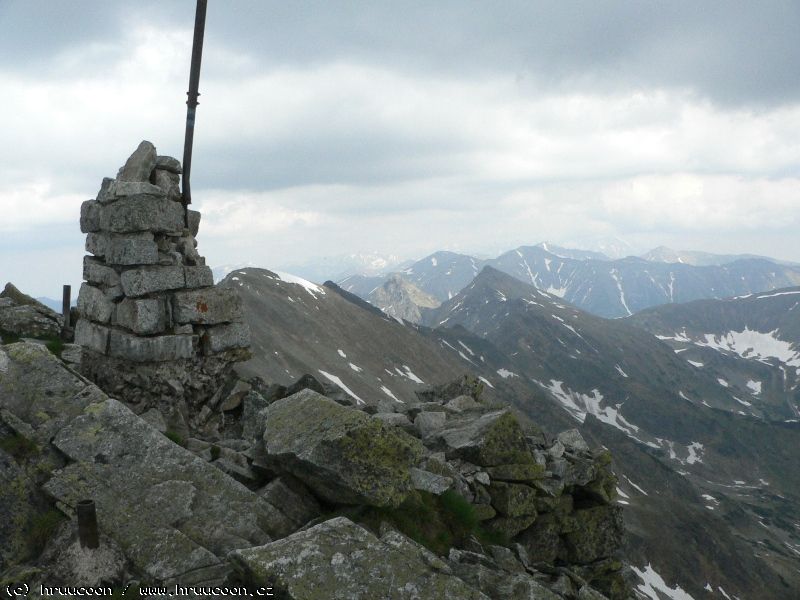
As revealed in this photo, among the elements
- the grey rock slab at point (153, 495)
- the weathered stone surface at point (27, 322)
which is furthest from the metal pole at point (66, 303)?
the grey rock slab at point (153, 495)

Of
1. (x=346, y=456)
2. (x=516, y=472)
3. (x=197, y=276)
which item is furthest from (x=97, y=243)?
(x=516, y=472)

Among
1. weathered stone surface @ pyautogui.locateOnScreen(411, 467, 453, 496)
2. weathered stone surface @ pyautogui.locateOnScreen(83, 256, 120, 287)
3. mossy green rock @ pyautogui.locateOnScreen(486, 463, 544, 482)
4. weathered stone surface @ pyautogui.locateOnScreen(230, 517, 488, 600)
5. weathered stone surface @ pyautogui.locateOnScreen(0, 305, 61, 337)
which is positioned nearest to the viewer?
weathered stone surface @ pyautogui.locateOnScreen(230, 517, 488, 600)

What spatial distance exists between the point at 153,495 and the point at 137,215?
29.0 ft

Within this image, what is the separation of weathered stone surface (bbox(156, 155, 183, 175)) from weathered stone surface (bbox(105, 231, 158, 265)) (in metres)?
2.14

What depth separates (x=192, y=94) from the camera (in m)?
16.2

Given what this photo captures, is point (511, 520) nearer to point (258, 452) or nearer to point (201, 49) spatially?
point (258, 452)

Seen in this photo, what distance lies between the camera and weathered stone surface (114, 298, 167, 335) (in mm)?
14891

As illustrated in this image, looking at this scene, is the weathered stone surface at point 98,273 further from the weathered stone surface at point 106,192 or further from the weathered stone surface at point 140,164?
the weathered stone surface at point 140,164

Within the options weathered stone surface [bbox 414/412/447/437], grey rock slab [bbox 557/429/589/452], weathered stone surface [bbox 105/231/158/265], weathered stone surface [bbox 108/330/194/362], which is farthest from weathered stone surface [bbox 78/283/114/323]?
grey rock slab [bbox 557/429/589/452]

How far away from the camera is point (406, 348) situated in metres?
157

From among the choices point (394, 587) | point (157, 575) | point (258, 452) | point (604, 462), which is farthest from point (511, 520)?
point (157, 575)

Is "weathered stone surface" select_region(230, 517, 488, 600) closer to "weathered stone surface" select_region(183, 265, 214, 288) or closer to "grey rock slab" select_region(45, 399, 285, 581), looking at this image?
"grey rock slab" select_region(45, 399, 285, 581)

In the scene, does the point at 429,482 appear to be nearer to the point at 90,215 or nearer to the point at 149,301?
the point at 149,301

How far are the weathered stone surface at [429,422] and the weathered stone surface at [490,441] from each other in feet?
2.80
